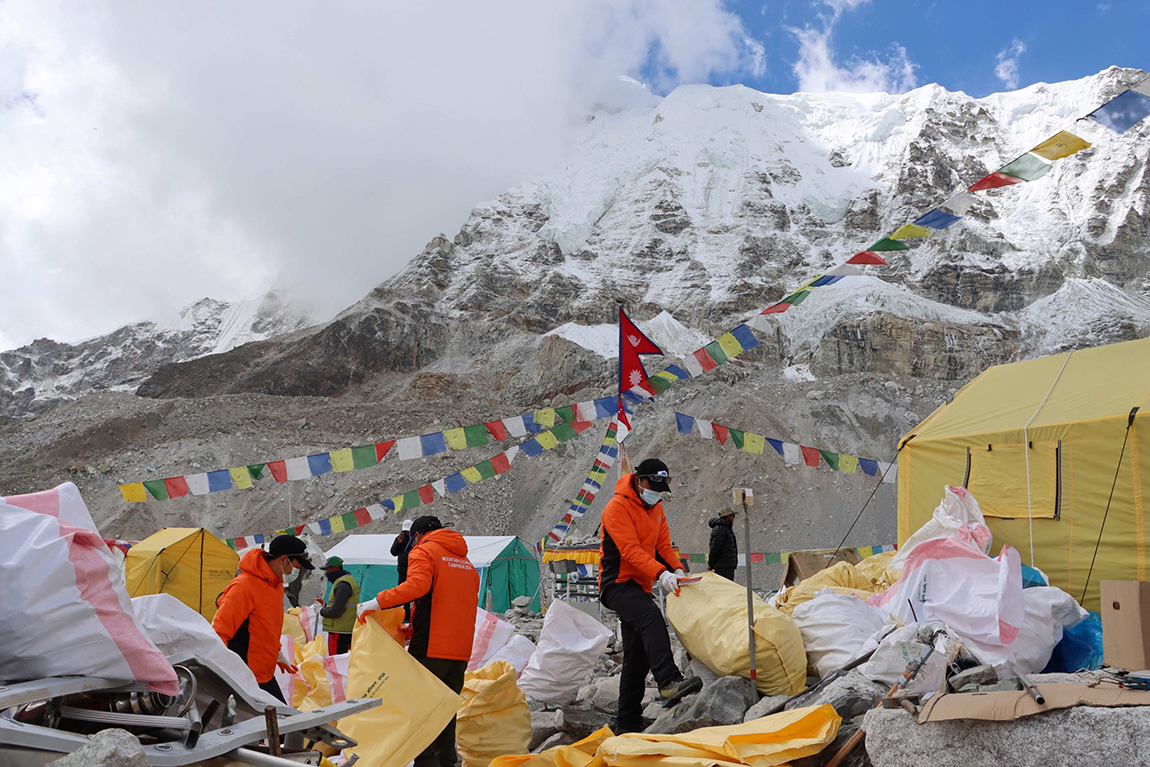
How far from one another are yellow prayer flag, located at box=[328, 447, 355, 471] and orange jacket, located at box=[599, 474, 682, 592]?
21.5 feet

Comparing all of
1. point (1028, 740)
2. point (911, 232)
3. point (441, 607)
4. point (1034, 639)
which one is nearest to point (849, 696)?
point (1028, 740)

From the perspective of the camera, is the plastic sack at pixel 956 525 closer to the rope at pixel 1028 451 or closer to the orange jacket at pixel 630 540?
the rope at pixel 1028 451

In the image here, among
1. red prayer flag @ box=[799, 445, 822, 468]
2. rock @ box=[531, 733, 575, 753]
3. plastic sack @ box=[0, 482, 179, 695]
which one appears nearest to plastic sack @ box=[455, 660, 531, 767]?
rock @ box=[531, 733, 575, 753]

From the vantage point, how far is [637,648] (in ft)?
14.8

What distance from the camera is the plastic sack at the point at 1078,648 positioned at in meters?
4.51

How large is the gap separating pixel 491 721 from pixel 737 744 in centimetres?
220

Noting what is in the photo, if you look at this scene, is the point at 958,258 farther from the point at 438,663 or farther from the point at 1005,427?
the point at 438,663

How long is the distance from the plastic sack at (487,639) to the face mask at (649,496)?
2219 mm

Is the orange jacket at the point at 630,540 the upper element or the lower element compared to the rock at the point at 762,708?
upper

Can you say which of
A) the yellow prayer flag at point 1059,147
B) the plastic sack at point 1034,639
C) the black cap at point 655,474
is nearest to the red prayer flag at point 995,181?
the yellow prayer flag at point 1059,147

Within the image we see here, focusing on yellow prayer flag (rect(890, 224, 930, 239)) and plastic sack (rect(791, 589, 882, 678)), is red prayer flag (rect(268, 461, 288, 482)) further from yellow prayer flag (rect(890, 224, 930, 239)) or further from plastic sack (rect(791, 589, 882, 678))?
yellow prayer flag (rect(890, 224, 930, 239))

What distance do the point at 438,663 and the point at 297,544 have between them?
1.13 m

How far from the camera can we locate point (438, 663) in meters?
4.11

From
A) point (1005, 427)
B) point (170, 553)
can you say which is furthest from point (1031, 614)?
point (170, 553)
